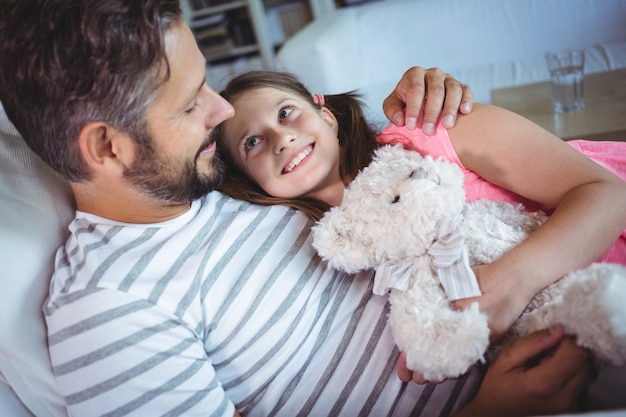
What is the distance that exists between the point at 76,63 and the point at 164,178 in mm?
233

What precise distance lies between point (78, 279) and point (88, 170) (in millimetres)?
186

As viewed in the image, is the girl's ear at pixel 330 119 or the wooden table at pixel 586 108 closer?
the girl's ear at pixel 330 119

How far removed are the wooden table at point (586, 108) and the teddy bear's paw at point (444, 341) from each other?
0.88 m

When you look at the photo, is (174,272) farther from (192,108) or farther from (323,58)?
(323,58)

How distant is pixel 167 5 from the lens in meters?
0.79

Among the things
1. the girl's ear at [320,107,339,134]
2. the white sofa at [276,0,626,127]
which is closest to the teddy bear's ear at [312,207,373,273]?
the girl's ear at [320,107,339,134]

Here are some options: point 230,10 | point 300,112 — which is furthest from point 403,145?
point 230,10

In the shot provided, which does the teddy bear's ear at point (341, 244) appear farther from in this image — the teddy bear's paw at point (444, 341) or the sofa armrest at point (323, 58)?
the sofa armrest at point (323, 58)

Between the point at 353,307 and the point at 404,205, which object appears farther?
the point at 353,307

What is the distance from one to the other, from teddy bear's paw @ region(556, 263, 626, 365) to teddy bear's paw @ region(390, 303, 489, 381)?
11 cm

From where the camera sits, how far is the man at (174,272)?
2.38 feet

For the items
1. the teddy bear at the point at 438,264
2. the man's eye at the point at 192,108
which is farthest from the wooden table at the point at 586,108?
the man's eye at the point at 192,108

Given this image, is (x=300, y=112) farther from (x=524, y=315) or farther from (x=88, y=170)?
(x=524, y=315)

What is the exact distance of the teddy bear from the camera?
64cm
